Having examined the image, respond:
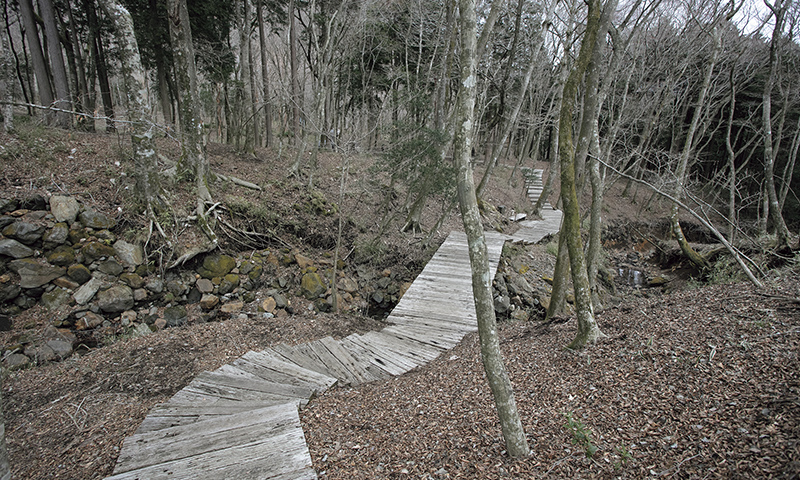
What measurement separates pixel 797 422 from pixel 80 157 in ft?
35.2

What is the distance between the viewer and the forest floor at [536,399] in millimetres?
2049

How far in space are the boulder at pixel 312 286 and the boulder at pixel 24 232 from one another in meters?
4.39

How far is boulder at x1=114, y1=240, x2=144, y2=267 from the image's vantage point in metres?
6.34

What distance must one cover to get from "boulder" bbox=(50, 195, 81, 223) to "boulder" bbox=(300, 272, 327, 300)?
13.5 ft

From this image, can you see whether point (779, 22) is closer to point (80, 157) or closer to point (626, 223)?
point (626, 223)

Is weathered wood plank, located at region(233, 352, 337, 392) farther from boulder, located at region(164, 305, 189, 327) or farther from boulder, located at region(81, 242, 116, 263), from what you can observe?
boulder, located at region(81, 242, 116, 263)

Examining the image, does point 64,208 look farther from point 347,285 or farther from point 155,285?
point 347,285

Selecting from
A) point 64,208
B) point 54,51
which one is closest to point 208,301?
Result: point 64,208

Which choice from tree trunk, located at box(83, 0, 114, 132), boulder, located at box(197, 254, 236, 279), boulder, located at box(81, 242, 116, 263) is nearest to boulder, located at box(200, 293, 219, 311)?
boulder, located at box(197, 254, 236, 279)

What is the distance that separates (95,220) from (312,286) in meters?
4.03

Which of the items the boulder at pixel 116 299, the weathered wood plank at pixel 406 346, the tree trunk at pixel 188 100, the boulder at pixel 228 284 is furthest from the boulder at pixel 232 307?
the weathered wood plank at pixel 406 346

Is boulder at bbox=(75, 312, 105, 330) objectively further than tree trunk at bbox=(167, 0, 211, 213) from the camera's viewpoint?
No

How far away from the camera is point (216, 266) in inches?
286

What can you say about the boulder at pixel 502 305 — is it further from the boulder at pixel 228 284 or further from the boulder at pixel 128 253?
the boulder at pixel 128 253
